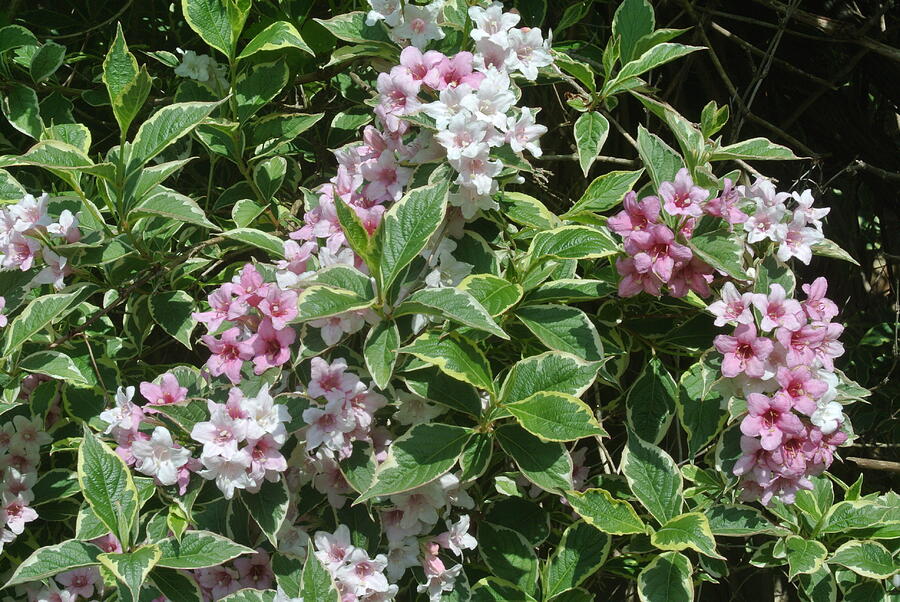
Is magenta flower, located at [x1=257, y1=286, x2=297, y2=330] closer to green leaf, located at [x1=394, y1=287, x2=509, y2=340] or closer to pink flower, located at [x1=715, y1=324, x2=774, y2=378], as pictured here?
green leaf, located at [x1=394, y1=287, x2=509, y2=340]

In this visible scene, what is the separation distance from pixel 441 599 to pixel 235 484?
0.40 meters

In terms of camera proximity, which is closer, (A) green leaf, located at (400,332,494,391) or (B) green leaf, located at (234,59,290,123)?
(A) green leaf, located at (400,332,494,391)

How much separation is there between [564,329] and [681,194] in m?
0.27

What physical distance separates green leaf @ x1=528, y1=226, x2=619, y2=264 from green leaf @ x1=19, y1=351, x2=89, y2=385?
760 mm

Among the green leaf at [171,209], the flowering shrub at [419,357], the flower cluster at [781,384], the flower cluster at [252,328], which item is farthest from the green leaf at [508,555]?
the green leaf at [171,209]

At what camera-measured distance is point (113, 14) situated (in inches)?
80.1

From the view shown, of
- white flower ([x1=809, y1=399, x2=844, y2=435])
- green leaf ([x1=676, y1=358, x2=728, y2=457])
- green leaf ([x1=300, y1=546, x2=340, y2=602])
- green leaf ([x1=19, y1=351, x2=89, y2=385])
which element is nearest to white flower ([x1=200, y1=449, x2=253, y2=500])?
green leaf ([x1=300, y1=546, x2=340, y2=602])

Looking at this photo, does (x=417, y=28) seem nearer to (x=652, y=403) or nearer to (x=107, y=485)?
(x=652, y=403)

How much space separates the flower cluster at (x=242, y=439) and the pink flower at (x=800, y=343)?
0.72 metres

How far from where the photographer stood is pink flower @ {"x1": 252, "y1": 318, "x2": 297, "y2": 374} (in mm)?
1292

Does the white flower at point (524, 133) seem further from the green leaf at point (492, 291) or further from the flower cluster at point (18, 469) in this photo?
the flower cluster at point (18, 469)

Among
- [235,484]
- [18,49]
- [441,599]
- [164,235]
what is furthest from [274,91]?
[441,599]

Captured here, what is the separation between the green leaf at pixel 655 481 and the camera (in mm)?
1377

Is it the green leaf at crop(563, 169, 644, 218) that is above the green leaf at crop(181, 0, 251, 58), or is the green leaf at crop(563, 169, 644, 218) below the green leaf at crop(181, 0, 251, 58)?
below
